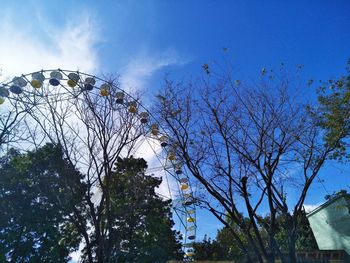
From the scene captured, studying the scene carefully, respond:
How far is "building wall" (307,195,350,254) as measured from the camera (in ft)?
52.9

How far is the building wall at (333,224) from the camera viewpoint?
16.1 meters

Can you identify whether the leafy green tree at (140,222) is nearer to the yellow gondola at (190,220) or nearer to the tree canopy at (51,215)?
the tree canopy at (51,215)

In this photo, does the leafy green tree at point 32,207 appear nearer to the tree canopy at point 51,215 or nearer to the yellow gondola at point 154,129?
the tree canopy at point 51,215

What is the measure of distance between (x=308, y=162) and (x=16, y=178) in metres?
17.1

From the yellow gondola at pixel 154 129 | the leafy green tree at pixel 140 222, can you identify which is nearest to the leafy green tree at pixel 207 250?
the leafy green tree at pixel 140 222

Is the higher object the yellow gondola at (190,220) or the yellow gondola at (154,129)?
the yellow gondola at (154,129)

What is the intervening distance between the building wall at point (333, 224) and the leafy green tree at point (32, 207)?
50.0 feet

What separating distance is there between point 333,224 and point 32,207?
724 inches

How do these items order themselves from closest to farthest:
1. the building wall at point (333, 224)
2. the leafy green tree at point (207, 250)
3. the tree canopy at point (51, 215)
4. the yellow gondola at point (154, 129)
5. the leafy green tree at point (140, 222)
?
the yellow gondola at point (154, 129)
the building wall at point (333, 224)
the tree canopy at point (51, 215)
the leafy green tree at point (140, 222)
the leafy green tree at point (207, 250)

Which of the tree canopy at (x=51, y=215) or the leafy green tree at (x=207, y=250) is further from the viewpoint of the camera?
the leafy green tree at (x=207, y=250)

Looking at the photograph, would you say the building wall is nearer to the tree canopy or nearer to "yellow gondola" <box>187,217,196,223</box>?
"yellow gondola" <box>187,217,196,223</box>

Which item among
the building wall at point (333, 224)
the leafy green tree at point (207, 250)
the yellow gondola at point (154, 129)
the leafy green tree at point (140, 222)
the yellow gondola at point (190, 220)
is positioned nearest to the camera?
the yellow gondola at point (154, 129)

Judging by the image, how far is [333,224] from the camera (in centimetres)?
1712

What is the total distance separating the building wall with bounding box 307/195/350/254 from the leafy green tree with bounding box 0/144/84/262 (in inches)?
600
